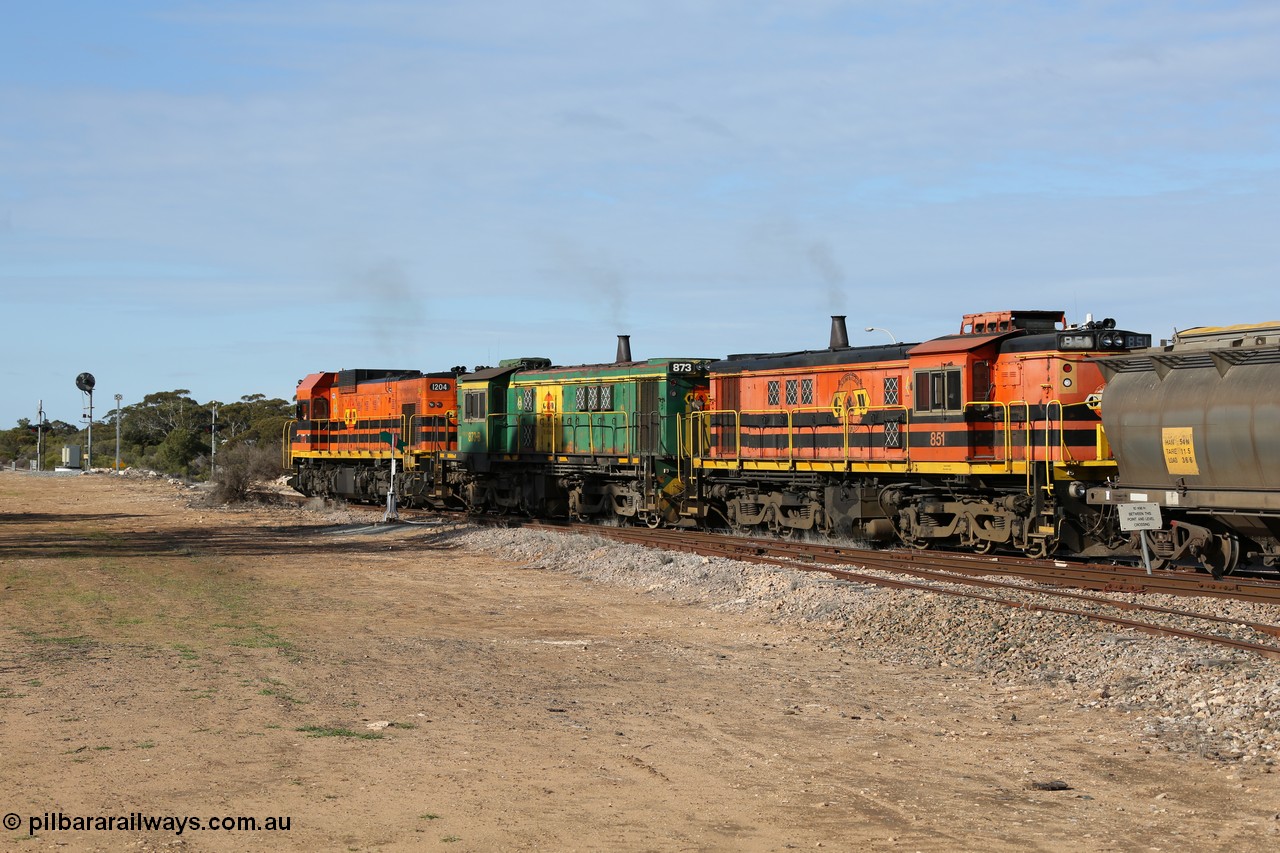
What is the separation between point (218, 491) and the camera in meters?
46.6

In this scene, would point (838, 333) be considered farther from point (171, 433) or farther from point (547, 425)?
point (171, 433)

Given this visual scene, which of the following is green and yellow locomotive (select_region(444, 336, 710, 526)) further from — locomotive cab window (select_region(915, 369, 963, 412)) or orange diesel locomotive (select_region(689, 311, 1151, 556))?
locomotive cab window (select_region(915, 369, 963, 412))

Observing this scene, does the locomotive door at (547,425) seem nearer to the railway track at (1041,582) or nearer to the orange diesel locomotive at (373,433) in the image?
the orange diesel locomotive at (373,433)

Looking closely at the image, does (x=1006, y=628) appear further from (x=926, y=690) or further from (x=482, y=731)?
(x=482, y=731)

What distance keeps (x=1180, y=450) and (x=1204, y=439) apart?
44cm

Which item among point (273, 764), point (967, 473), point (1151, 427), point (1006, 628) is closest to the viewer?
point (273, 764)

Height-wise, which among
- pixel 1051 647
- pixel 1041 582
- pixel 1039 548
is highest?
pixel 1039 548

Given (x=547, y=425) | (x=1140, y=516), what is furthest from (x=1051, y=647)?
(x=547, y=425)

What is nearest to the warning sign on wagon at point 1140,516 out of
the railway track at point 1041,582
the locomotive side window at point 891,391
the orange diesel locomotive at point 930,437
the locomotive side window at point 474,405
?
the railway track at point 1041,582

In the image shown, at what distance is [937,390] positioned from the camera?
22.6 metres

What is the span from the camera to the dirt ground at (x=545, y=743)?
7.77m

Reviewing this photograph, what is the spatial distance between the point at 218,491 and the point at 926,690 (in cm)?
3864

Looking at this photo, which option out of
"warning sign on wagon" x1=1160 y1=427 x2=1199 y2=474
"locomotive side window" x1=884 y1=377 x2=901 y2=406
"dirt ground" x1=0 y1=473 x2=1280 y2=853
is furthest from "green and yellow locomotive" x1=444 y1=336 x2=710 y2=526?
"warning sign on wagon" x1=1160 y1=427 x2=1199 y2=474

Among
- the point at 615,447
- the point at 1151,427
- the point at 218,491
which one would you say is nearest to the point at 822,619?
the point at 1151,427
